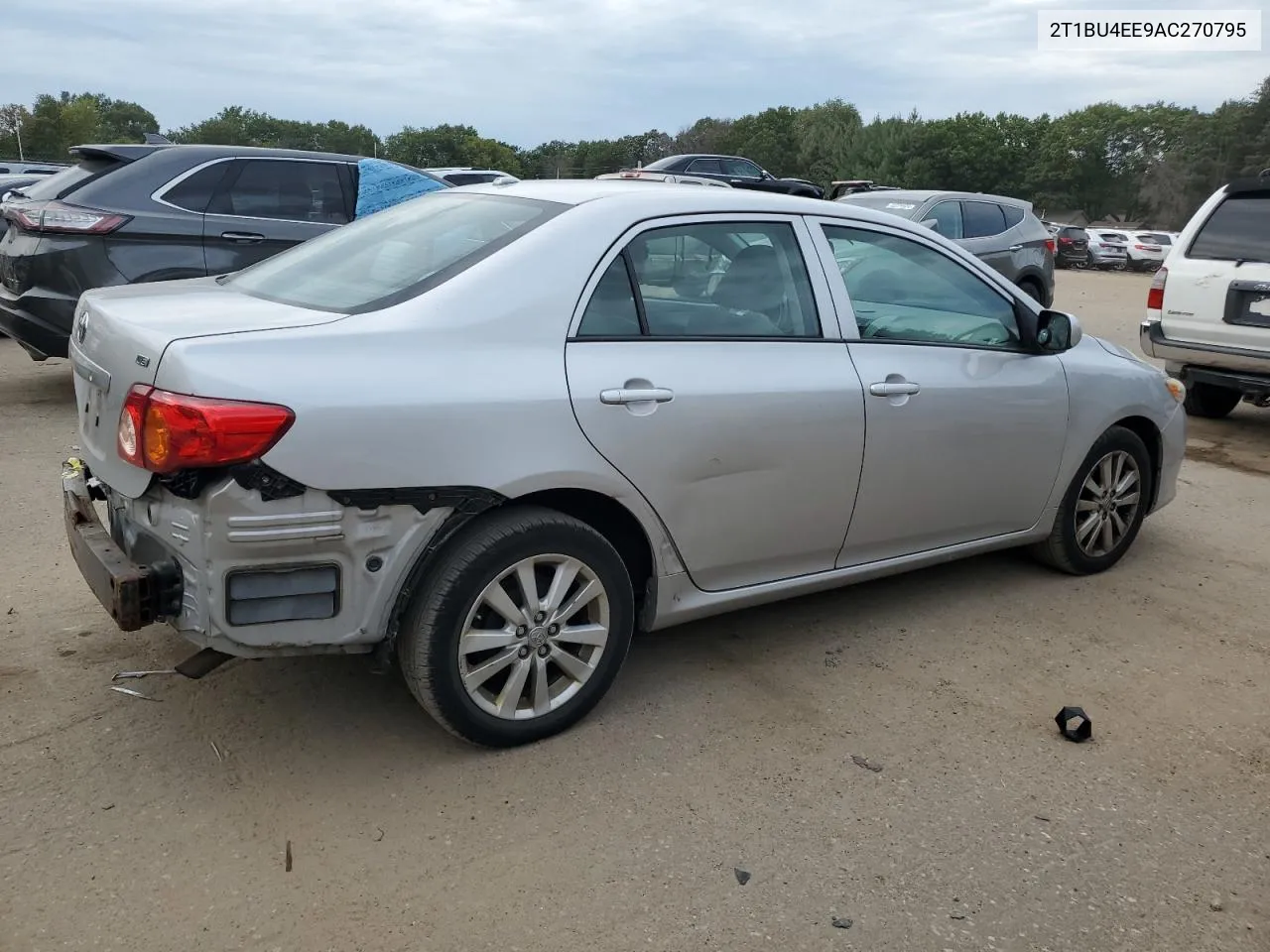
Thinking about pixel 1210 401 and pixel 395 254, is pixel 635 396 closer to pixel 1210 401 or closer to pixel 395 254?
pixel 395 254

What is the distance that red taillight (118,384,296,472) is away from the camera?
8.63 feet

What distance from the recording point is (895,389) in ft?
12.8

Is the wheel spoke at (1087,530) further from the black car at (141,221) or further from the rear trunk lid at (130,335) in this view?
the black car at (141,221)

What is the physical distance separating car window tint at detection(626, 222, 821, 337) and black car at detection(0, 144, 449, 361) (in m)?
4.83

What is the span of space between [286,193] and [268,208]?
0.21m

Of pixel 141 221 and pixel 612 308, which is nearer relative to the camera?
pixel 612 308

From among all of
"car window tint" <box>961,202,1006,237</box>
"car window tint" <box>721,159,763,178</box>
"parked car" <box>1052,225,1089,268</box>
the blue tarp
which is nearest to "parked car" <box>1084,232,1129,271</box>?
"parked car" <box>1052,225,1089,268</box>

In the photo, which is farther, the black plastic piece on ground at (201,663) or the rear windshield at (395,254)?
the rear windshield at (395,254)

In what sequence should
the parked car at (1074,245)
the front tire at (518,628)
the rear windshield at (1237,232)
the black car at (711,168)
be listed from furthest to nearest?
the parked car at (1074,245)
the black car at (711,168)
the rear windshield at (1237,232)
the front tire at (518,628)

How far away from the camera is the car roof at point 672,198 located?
354cm

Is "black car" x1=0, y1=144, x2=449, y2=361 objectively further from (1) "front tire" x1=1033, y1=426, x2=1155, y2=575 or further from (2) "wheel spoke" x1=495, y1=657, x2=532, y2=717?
(1) "front tire" x1=1033, y1=426, x2=1155, y2=575

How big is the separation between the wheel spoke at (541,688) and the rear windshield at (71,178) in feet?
18.8

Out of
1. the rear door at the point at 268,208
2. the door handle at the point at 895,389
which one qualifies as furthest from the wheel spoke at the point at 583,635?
the rear door at the point at 268,208

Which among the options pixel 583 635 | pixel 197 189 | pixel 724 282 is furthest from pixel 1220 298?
pixel 197 189
